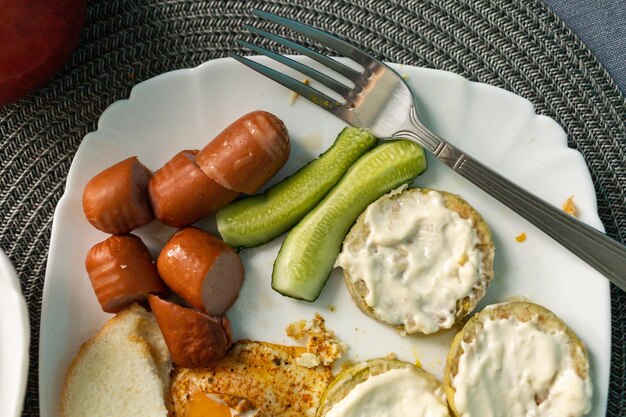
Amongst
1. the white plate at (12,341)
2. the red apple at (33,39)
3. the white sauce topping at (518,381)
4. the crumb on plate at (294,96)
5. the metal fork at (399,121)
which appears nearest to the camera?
the white plate at (12,341)

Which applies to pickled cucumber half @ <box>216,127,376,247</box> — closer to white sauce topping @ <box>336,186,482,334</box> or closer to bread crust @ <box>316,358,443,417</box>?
white sauce topping @ <box>336,186,482,334</box>

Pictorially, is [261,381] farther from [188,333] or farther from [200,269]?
[200,269]

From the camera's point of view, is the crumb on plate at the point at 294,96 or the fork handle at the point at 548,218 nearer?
the fork handle at the point at 548,218

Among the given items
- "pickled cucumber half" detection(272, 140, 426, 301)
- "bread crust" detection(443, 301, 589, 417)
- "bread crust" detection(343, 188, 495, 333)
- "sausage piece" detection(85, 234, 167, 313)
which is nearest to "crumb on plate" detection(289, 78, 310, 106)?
"pickled cucumber half" detection(272, 140, 426, 301)

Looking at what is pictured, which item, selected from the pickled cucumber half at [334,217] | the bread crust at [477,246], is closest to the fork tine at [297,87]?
the pickled cucumber half at [334,217]

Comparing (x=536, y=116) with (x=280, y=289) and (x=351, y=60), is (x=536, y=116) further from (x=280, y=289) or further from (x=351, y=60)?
(x=280, y=289)

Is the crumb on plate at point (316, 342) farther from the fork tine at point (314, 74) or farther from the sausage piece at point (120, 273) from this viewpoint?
the fork tine at point (314, 74)

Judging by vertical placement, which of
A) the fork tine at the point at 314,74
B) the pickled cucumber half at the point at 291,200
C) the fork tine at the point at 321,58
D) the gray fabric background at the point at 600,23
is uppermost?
the gray fabric background at the point at 600,23
